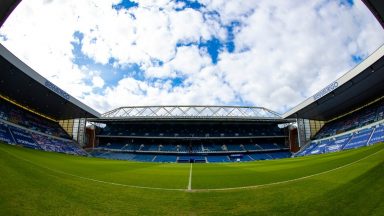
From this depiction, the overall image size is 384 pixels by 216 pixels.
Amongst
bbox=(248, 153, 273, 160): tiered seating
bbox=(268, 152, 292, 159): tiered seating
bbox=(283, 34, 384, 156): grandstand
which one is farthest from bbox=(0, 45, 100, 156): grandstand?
bbox=(268, 152, 292, 159): tiered seating

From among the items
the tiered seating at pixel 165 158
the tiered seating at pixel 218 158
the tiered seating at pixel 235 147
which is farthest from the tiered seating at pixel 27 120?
the tiered seating at pixel 235 147

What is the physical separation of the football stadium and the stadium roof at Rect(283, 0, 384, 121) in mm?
175

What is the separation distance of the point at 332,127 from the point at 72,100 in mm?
57155

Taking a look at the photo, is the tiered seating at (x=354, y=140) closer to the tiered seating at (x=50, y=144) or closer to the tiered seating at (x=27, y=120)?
the tiered seating at (x=50, y=144)

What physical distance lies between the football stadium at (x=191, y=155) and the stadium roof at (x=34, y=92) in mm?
189

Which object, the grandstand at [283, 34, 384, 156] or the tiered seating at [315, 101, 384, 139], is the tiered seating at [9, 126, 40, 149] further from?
the tiered seating at [315, 101, 384, 139]

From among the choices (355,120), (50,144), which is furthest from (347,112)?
(50,144)

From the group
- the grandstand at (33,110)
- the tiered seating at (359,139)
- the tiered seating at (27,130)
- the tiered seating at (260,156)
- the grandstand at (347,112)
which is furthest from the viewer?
the tiered seating at (260,156)

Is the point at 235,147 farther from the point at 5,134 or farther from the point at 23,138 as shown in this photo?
the point at 5,134

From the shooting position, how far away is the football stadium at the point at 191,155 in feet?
21.4

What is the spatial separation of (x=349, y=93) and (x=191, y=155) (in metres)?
39.7

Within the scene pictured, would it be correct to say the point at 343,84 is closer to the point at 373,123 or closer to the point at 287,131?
the point at 373,123

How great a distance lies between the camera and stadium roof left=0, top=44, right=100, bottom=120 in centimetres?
3177

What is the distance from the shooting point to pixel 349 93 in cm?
3941
